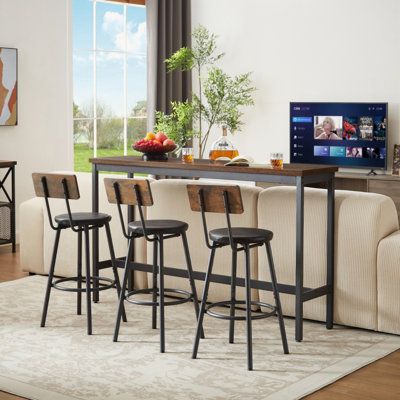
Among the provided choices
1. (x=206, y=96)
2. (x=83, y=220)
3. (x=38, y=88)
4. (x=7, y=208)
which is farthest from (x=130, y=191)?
(x=206, y=96)


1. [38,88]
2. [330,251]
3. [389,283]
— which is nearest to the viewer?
[389,283]

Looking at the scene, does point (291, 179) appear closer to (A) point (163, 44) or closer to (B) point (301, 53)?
(B) point (301, 53)

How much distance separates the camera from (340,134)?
904cm

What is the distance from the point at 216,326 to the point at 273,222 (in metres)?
0.71

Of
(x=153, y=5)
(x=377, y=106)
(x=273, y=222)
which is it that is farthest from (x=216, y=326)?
(x=153, y=5)

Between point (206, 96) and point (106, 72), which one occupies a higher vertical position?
point (106, 72)

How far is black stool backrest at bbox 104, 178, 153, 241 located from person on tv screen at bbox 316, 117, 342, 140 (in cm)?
455

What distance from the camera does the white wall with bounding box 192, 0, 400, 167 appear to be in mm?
8664

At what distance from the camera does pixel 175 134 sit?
31.6 feet

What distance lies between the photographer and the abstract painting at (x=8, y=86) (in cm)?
827

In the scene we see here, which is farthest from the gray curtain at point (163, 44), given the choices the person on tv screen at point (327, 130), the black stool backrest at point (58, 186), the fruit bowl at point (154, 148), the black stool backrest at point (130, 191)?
the black stool backrest at point (130, 191)

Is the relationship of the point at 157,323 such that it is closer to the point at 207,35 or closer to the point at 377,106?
the point at 377,106

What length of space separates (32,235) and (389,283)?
292 cm

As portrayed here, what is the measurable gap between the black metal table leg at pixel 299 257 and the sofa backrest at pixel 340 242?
0.30m
